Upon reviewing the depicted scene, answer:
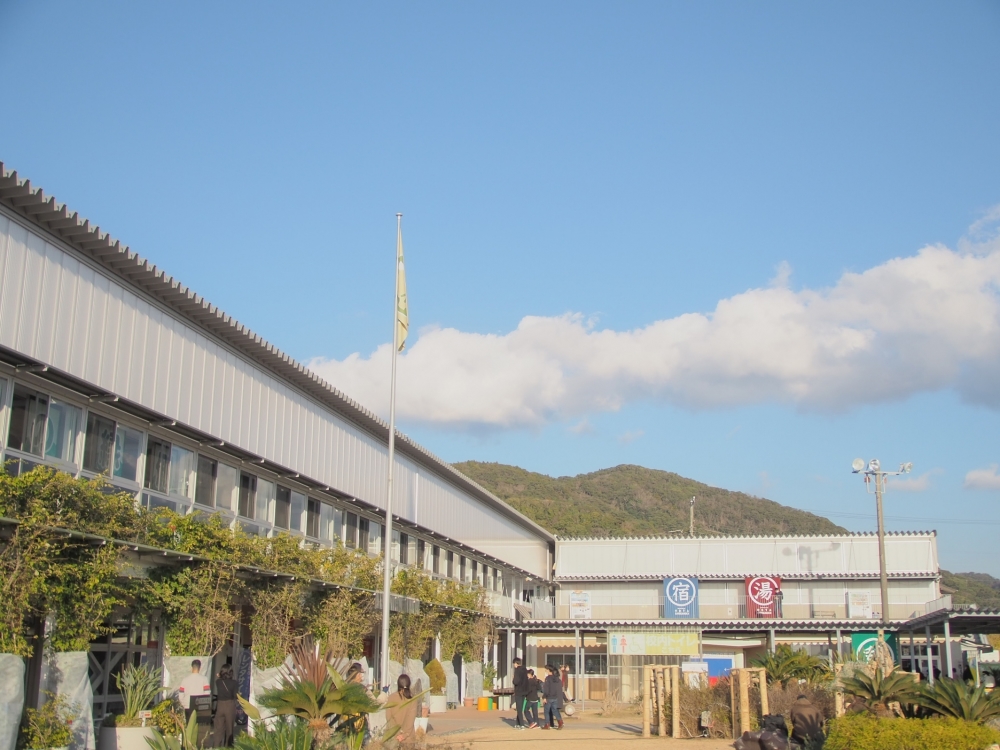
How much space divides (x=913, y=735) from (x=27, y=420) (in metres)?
13.9

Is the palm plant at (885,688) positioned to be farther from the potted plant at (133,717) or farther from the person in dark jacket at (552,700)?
the potted plant at (133,717)

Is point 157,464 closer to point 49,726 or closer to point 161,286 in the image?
point 161,286

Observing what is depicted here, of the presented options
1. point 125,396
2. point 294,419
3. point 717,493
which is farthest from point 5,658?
point 717,493

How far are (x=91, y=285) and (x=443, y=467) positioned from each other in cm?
2252

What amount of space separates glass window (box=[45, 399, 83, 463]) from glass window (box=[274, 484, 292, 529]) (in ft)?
26.5

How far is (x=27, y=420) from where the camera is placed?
53.2ft

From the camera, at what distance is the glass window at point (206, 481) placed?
21344mm

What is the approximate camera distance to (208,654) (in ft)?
59.3

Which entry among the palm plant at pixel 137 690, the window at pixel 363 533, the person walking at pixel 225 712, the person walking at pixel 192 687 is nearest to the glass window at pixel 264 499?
the window at pixel 363 533

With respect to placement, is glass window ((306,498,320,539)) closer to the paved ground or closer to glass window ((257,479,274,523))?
glass window ((257,479,274,523))

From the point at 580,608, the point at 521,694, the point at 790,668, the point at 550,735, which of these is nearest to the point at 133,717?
the point at 550,735

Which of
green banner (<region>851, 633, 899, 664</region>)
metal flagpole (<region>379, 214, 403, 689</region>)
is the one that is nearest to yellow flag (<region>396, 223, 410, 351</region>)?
metal flagpole (<region>379, 214, 403, 689</region>)

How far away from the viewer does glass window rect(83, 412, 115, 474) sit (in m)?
17.7

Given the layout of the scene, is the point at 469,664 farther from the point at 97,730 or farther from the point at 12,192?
the point at 12,192
